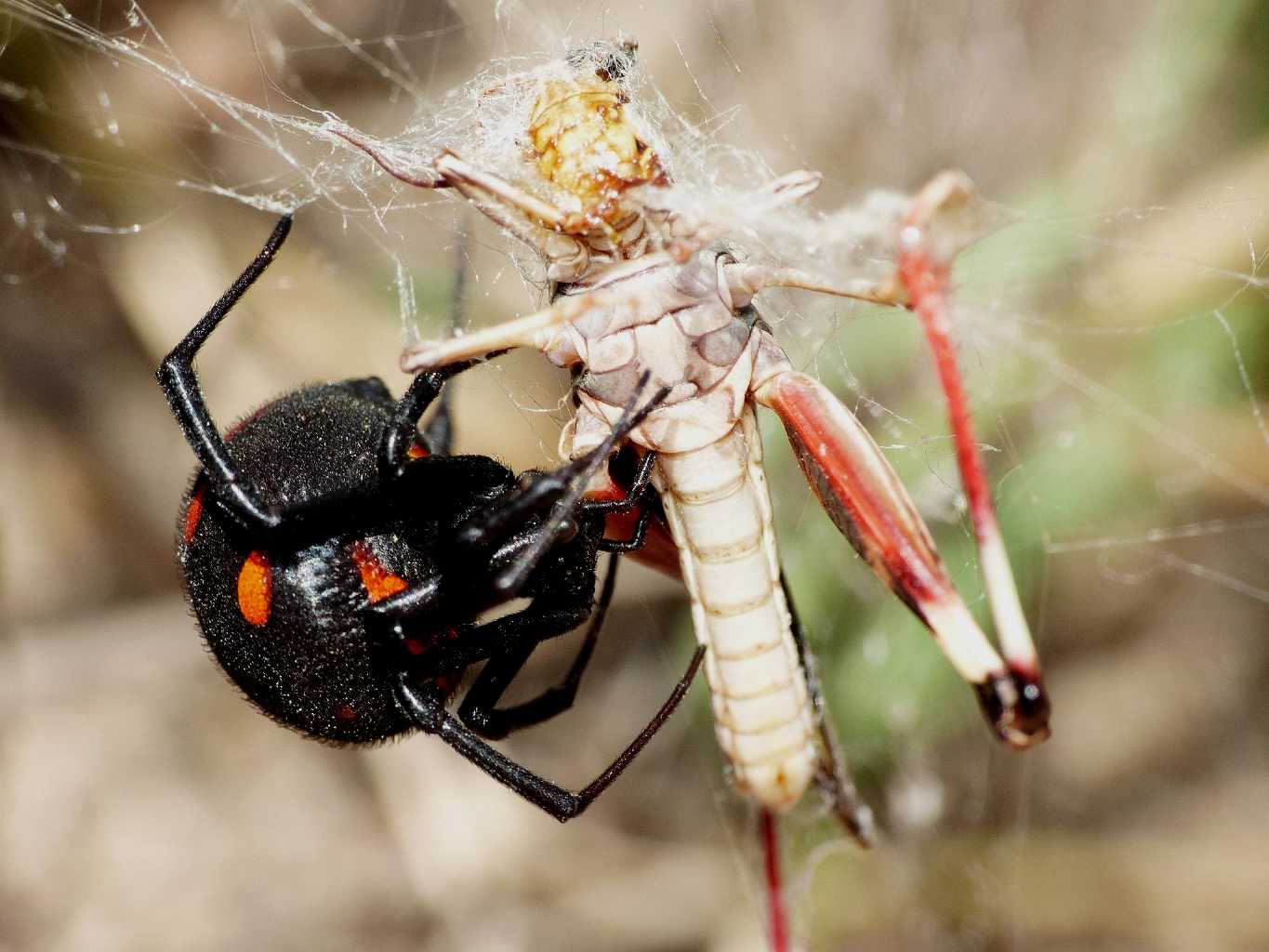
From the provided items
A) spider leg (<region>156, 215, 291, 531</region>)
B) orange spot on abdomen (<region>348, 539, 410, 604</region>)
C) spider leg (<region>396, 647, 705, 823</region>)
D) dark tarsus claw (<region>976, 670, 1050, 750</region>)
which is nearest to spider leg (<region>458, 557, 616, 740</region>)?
spider leg (<region>396, 647, 705, 823</region>)

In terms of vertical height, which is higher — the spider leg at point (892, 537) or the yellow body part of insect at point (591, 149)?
the yellow body part of insect at point (591, 149)

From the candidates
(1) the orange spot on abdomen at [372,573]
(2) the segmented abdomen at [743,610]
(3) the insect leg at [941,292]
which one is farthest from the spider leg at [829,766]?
(1) the orange spot on abdomen at [372,573]

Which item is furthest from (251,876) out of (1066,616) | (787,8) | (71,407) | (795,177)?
(787,8)

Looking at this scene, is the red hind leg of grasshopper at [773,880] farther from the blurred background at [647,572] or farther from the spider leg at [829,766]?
the blurred background at [647,572]

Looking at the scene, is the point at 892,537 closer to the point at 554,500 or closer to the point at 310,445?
the point at 554,500

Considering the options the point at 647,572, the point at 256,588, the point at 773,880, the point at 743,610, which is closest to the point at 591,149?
the point at 743,610

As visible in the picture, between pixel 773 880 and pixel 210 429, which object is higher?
pixel 210 429

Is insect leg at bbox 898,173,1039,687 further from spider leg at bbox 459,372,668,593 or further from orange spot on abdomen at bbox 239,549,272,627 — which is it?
orange spot on abdomen at bbox 239,549,272,627

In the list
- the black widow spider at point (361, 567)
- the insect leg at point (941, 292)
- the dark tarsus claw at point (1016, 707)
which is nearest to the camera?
the insect leg at point (941, 292)
